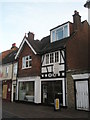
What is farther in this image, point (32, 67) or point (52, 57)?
point (32, 67)

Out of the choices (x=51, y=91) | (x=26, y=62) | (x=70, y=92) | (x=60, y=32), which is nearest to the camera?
(x=70, y=92)

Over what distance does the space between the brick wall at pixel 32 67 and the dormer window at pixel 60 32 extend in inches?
121

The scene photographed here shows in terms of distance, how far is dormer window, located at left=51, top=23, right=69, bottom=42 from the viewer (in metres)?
19.4

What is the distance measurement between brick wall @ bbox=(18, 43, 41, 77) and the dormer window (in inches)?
121

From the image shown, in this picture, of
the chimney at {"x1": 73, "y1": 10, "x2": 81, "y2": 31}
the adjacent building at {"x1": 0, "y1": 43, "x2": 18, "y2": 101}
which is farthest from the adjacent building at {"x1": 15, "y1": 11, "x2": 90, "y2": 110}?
the adjacent building at {"x1": 0, "y1": 43, "x2": 18, "y2": 101}

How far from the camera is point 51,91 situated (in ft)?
61.1

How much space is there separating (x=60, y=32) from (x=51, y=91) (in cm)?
689

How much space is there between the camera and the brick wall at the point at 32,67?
67.1ft

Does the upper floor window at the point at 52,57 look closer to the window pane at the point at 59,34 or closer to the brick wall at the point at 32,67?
the brick wall at the point at 32,67

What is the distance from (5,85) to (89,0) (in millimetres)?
18694

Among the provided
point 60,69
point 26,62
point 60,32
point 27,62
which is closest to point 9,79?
point 26,62

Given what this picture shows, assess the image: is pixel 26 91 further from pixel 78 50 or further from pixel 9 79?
pixel 78 50

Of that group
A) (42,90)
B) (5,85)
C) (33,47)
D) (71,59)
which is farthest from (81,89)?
(5,85)

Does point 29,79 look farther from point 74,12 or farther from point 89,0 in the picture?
point 89,0
